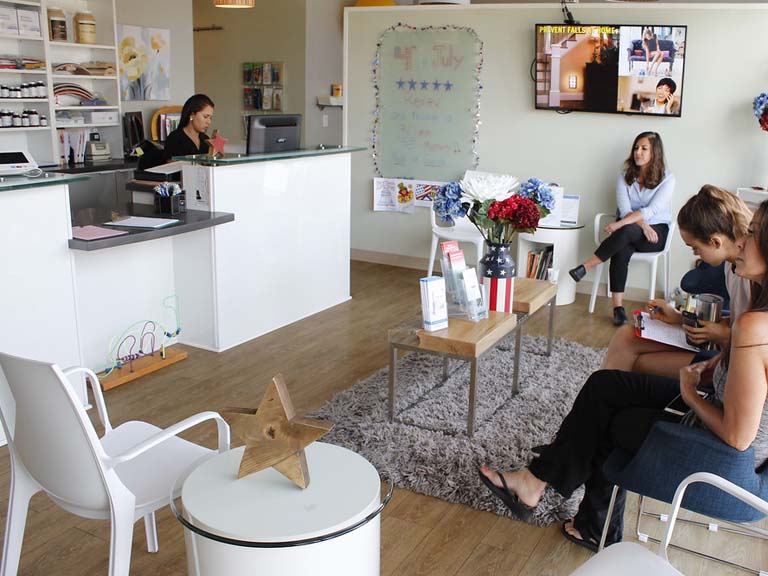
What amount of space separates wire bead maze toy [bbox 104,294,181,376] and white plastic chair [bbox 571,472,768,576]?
2.83 metres

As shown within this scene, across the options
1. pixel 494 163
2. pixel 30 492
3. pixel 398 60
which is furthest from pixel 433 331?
pixel 398 60

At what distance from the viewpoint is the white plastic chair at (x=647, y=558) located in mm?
1723

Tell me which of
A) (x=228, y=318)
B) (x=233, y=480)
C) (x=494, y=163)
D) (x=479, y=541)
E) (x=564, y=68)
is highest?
(x=564, y=68)

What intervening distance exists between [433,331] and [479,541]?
94 cm

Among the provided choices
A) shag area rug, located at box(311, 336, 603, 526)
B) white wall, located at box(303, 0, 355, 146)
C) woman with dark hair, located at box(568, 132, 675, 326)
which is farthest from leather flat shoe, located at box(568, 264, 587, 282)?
white wall, located at box(303, 0, 355, 146)

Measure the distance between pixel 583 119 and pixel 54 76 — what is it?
160 inches

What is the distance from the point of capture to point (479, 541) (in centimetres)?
260

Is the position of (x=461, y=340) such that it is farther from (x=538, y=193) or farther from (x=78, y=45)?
(x=78, y=45)

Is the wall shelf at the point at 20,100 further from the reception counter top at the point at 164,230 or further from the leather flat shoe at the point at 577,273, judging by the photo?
the leather flat shoe at the point at 577,273

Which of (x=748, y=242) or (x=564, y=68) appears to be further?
(x=564, y=68)

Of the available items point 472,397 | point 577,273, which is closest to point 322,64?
point 577,273

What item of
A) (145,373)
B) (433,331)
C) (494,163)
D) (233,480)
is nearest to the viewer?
(233,480)

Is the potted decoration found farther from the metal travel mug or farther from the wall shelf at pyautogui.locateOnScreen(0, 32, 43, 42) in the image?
the wall shelf at pyautogui.locateOnScreen(0, 32, 43, 42)

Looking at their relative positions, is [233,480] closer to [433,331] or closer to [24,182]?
[433,331]
